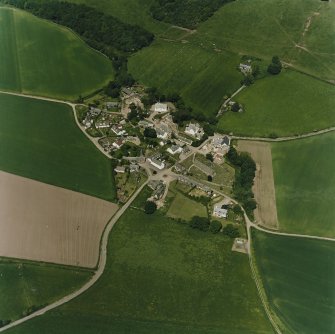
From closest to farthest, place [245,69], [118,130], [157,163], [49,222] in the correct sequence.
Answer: [49,222] → [157,163] → [118,130] → [245,69]

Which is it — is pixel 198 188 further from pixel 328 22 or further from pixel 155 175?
pixel 328 22

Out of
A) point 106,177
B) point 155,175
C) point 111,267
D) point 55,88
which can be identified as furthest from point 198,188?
point 55,88

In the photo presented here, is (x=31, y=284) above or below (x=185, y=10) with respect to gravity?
below

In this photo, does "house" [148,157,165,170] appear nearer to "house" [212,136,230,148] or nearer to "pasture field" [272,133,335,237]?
"house" [212,136,230,148]

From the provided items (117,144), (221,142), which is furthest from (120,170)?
(221,142)

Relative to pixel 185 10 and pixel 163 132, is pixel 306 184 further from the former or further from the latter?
pixel 185 10

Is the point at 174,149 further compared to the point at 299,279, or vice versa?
the point at 174,149
